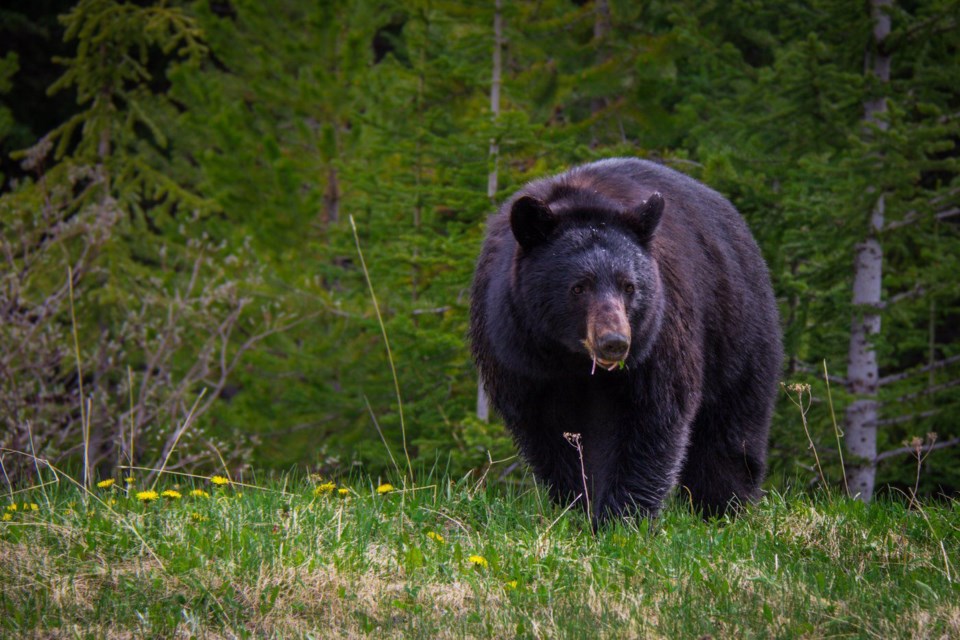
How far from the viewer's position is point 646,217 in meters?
4.72

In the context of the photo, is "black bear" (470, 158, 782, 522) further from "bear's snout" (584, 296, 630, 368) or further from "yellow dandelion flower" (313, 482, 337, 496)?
"yellow dandelion flower" (313, 482, 337, 496)

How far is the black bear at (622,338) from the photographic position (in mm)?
4652

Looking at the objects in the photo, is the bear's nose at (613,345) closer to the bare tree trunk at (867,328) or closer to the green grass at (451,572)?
the green grass at (451,572)

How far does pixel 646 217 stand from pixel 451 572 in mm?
1858

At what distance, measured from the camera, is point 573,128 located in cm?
997

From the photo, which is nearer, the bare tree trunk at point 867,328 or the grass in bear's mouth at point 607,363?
the grass in bear's mouth at point 607,363

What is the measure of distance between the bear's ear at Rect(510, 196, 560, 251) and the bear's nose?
0.73m

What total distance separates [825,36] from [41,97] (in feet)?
45.9

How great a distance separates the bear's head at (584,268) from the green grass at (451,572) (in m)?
0.82

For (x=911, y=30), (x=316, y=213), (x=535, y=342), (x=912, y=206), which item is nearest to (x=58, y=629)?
(x=535, y=342)

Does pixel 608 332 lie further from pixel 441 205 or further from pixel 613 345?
pixel 441 205

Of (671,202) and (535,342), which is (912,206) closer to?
(671,202)

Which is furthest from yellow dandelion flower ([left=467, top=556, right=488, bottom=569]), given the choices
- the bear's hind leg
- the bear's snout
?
the bear's hind leg

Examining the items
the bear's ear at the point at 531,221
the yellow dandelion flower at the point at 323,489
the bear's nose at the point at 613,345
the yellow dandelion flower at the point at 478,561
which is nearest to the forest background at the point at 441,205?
the yellow dandelion flower at the point at 323,489
